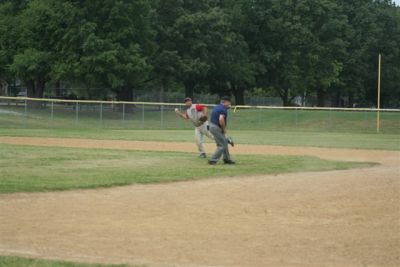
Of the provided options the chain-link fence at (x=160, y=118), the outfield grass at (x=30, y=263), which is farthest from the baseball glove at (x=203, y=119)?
the chain-link fence at (x=160, y=118)

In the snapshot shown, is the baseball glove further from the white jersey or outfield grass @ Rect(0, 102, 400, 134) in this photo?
outfield grass @ Rect(0, 102, 400, 134)

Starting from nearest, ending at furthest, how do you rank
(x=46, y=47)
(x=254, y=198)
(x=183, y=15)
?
(x=254, y=198), (x=46, y=47), (x=183, y=15)

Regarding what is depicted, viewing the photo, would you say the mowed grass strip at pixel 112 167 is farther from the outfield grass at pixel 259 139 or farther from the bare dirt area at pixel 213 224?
the outfield grass at pixel 259 139

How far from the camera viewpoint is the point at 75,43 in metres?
49.9

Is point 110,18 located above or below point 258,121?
above

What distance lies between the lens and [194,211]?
9.95 m

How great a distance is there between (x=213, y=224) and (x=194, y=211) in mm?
1052

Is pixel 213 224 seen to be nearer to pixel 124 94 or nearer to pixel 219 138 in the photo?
pixel 219 138

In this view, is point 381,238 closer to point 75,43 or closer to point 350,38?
point 75,43

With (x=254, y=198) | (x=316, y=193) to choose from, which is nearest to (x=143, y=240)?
(x=254, y=198)

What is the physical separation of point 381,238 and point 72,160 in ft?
36.6

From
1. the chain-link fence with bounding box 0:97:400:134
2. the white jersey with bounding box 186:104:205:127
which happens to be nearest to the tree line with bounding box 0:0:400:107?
the chain-link fence with bounding box 0:97:400:134

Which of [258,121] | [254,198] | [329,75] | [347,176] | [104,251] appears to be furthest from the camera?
[329,75]

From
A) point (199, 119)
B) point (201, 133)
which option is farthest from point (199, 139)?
point (199, 119)
